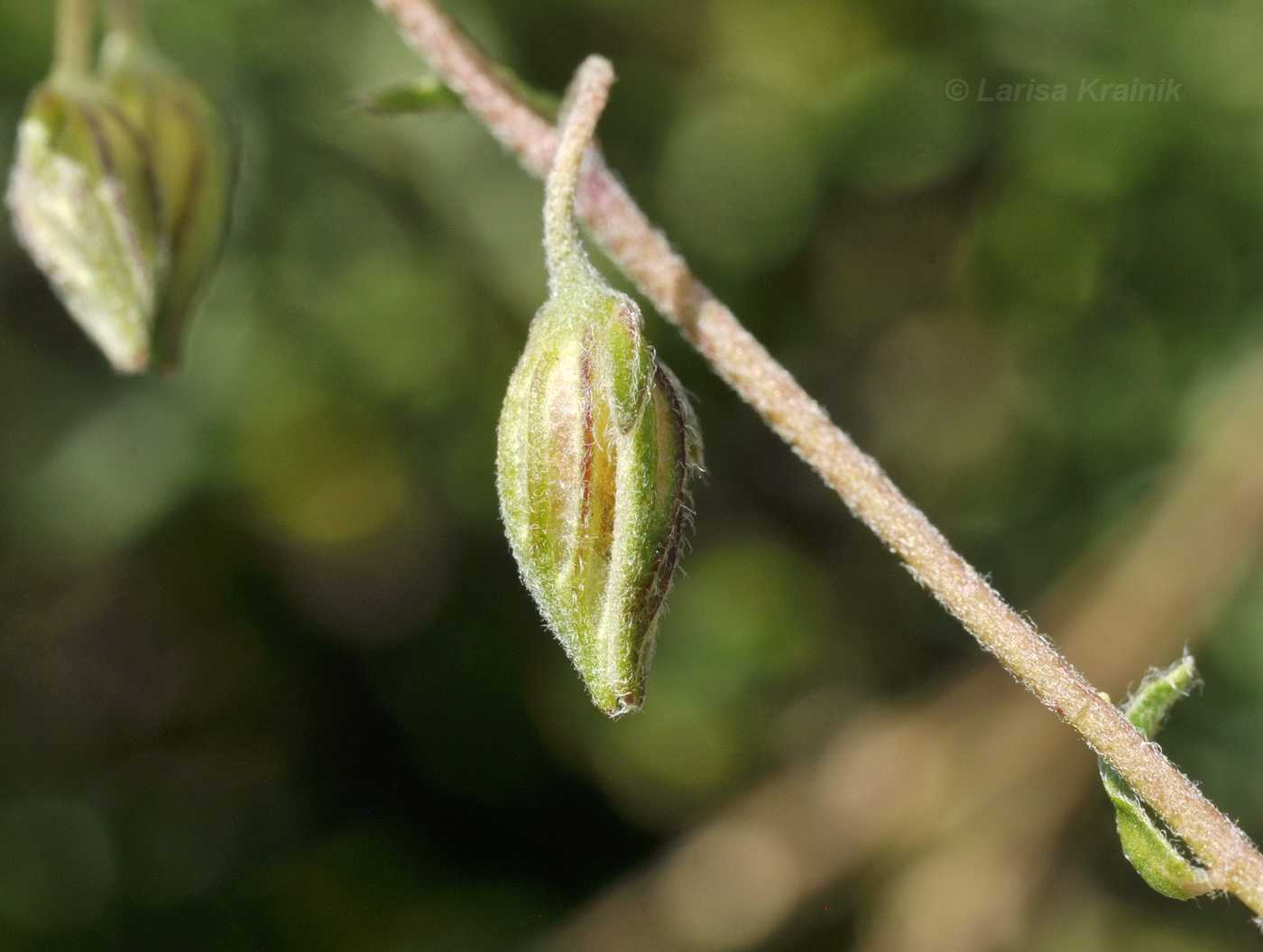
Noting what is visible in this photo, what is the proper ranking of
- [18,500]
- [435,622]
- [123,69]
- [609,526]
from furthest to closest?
[435,622], [18,500], [123,69], [609,526]

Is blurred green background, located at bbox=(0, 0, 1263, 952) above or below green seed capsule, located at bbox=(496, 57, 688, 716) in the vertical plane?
below

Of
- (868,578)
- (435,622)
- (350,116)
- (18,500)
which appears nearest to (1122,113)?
(868,578)

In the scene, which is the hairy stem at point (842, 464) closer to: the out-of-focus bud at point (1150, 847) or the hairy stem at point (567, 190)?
the out-of-focus bud at point (1150, 847)

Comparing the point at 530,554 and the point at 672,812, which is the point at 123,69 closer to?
the point at 530,554

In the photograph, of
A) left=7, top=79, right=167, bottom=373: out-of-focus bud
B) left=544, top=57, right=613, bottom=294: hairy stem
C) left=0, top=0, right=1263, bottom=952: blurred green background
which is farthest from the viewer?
left=0, top=0, right=1263, bottom=952: blurred green background

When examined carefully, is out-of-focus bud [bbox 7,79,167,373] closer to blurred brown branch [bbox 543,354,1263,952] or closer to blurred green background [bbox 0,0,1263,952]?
blurred green background [bbox 0,0,1263,952]

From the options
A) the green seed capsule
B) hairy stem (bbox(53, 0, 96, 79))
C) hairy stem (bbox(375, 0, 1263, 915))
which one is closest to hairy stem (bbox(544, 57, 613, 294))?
the green seed capsule

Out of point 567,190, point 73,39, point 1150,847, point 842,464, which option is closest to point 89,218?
point 73,39

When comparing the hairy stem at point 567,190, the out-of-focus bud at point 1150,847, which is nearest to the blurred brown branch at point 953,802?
the out-of-focus bud at point 1150,847
